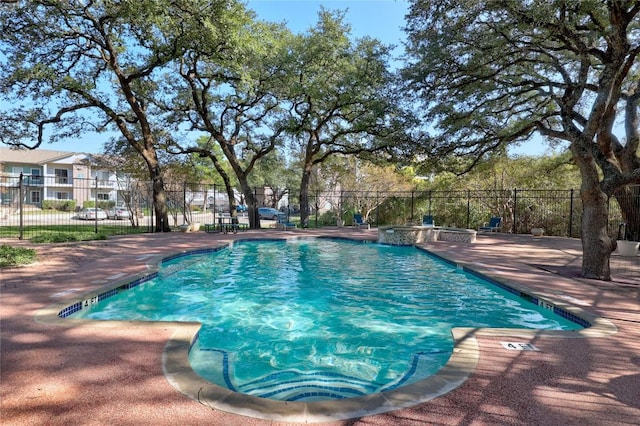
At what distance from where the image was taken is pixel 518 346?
3.84 meters

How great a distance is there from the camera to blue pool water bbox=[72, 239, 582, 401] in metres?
4.07

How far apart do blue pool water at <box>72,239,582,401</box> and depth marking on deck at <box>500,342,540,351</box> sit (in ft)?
2.47

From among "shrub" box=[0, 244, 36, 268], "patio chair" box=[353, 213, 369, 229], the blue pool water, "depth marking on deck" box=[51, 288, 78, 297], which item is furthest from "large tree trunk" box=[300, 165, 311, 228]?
"depth marking on deck" box=[51, 288, 78, 297]

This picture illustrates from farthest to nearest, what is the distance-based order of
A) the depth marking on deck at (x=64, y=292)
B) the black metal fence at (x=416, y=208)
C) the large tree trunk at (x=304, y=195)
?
the large tree trunk at (x=304, y=195) → the black metal fence at (x=416, y=208) → the depth marking on deck at (x=64, y=292)

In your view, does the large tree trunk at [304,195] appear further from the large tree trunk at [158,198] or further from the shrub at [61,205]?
the shrub at [61,205]

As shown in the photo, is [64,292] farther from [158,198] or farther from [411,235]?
[411,235]

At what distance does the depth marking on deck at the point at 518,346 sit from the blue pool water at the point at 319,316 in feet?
2.47

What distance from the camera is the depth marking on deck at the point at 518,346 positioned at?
148 inches

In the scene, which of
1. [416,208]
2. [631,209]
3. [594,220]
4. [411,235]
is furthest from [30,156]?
[631,209]

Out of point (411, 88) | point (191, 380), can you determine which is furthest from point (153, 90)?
point (191, 380)

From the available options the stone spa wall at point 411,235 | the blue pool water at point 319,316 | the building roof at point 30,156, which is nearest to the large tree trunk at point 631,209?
the stone spa wall at point 411,235

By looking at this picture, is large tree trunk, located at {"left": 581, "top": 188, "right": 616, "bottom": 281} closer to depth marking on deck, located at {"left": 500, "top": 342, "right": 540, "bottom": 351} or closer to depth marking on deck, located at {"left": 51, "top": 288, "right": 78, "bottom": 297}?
depth marking on deck, located at {"left": 500, "top": 342, "right": 540, "bottom": 351}

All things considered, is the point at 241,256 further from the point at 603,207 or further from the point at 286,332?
the point at 603,207

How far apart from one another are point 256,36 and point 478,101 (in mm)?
8496
